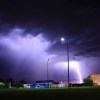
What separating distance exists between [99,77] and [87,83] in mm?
36707

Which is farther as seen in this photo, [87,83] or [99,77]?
[99,77]

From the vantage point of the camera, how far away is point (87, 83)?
373ft

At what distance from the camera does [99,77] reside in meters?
149
